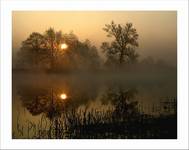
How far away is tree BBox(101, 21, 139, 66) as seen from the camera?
461cm

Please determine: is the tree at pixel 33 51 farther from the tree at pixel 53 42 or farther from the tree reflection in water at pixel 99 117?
the tree reflection in water at pixel 99 117

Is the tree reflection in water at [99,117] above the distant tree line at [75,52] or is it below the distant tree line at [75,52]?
below

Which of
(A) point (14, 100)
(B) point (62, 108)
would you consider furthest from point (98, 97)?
(A) point (14, 100)

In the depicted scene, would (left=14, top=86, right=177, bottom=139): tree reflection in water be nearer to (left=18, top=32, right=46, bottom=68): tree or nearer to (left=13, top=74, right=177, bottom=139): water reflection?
(left=13, top=74, right=177, bottom=139): water reflection

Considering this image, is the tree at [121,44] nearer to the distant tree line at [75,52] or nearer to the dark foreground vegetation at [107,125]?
the distant tree line at [75,52]

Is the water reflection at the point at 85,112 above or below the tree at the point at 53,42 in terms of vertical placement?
below

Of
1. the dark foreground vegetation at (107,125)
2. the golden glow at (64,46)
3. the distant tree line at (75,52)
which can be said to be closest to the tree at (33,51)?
the distant tree line at (75,52)

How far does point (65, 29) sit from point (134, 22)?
0.43m

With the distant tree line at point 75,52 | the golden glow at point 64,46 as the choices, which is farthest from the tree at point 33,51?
the golden glow at point 64,46
